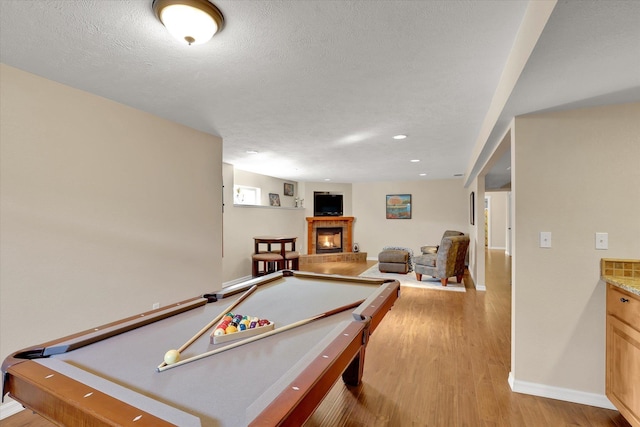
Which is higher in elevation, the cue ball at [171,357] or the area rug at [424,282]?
the cue ball at [171,357]

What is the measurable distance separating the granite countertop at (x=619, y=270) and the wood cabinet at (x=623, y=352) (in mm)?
59

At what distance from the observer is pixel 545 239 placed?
2146 mm

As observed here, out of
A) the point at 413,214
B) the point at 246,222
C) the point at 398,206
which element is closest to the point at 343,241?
the point at 398,206

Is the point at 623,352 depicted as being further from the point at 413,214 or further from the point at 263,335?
the point at 413,214

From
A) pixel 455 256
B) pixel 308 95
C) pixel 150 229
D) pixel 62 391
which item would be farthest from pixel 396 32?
pixel 455 256

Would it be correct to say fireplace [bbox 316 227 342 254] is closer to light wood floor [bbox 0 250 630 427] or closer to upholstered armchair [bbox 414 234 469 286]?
upholstered armchair [bbox 414 234 469 286]

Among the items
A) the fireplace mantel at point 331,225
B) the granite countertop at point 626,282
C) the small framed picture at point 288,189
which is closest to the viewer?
the granite countertop at point 626,282

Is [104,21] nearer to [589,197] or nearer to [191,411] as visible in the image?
[191,411]

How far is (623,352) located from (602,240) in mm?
689

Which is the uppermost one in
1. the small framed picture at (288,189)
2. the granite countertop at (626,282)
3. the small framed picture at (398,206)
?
the small framed picture at (288,189)

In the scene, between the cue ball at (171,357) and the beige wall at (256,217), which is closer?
the cue ball at (171,357)

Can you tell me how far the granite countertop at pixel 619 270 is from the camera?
6.32 feet

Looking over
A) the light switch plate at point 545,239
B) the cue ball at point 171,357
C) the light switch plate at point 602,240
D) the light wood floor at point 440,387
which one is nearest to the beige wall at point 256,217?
the light wood floor at point 440,387

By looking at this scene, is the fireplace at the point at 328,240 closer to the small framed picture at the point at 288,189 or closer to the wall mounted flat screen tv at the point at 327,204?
the wall mounted flat screen tv at the point at 327,204
